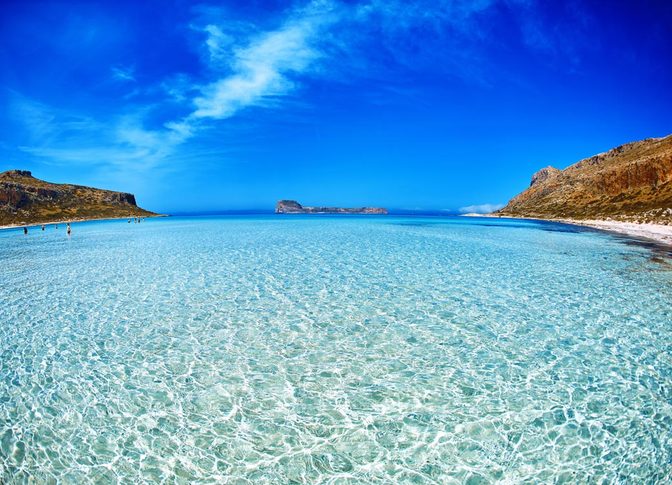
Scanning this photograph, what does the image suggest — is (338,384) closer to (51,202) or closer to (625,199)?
(625,199)

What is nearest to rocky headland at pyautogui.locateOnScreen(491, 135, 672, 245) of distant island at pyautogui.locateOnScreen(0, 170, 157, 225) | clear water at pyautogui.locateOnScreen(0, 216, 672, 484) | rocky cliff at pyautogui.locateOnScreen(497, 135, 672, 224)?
rocky cliff at pyautogui.locateOnScreen(497, 135, 672, 224)

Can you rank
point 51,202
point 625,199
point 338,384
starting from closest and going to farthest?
point 338,384
point 625,199
point 51,202

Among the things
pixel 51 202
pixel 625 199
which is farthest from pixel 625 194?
pixel 51 202

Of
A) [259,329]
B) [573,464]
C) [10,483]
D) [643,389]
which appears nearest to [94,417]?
[10,483]

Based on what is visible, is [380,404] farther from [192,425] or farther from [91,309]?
[91,309]

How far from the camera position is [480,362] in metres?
11.8

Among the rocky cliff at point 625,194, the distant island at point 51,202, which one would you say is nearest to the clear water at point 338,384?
the rocky cliff at point 625,194

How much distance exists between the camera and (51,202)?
482 ft

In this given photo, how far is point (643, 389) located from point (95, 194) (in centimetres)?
21846

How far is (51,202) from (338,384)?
6934 inches

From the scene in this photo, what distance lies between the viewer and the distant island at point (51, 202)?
408 ft

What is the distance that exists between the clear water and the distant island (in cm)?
13049

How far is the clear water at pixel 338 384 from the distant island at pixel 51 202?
428ft

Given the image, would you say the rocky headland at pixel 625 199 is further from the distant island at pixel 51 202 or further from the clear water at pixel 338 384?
the distant island at pixel 51 202
